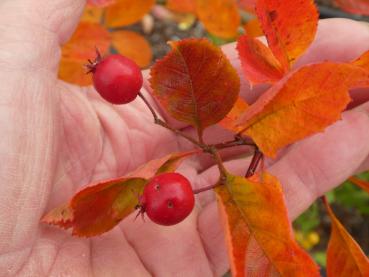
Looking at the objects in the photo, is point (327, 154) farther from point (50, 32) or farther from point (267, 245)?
point (50, 32)

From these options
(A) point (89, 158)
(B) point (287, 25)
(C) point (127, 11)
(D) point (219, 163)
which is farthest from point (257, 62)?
(C) point (127, 11)

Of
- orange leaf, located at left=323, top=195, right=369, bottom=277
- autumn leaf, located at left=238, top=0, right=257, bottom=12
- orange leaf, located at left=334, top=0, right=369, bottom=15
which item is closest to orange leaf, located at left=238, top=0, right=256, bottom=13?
autumn leaf, located at left=238, top=0, right=257, bottom=12

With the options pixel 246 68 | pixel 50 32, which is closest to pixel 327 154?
pixel 246 68

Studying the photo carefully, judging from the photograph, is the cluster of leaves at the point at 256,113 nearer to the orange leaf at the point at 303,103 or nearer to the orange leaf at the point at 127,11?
the orange leaf at the point at 303,103

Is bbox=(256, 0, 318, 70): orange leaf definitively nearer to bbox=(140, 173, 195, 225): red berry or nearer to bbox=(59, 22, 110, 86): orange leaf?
bbox=(140, 173, 195, 225): red berry

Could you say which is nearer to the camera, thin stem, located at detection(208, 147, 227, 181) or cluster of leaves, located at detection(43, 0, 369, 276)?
cluster of leaves, located at detection(43, 0, 369, 276)

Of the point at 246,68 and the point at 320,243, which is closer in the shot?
the point at 246,68

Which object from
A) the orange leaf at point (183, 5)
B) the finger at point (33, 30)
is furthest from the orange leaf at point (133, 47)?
the finger at point (33, 30)
